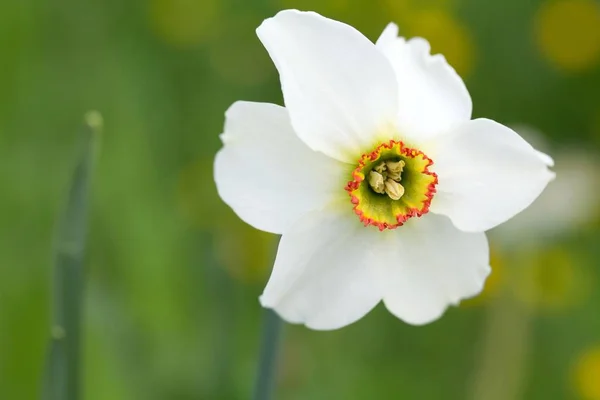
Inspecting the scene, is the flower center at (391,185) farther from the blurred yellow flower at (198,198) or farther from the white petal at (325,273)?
the blurred yellow flower at (198,198)

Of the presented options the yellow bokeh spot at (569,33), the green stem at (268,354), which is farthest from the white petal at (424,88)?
the yellow bokeh spot at (569,33)

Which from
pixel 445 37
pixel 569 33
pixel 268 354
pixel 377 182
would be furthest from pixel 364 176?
pixel 569 33

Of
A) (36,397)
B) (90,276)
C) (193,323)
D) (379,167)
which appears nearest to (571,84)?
(193,323)

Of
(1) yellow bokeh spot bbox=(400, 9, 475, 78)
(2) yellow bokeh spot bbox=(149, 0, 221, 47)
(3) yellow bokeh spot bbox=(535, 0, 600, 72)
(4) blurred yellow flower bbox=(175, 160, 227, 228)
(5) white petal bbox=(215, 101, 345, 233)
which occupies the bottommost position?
(5) white petal bbox=(215, 101, 345, 233)

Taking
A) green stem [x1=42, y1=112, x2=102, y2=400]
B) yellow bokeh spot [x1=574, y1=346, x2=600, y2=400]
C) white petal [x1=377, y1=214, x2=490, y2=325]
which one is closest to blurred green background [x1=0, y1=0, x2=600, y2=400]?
yellow bokeh spot [x1=574, y1=346, x2=600, y2=400]

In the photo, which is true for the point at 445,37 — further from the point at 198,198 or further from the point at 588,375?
the point at 588,375

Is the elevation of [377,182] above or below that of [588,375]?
above

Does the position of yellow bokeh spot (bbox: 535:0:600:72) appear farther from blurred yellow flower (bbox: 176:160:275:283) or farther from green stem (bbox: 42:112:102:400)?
green stem (bbox: 42:112:102:400)
